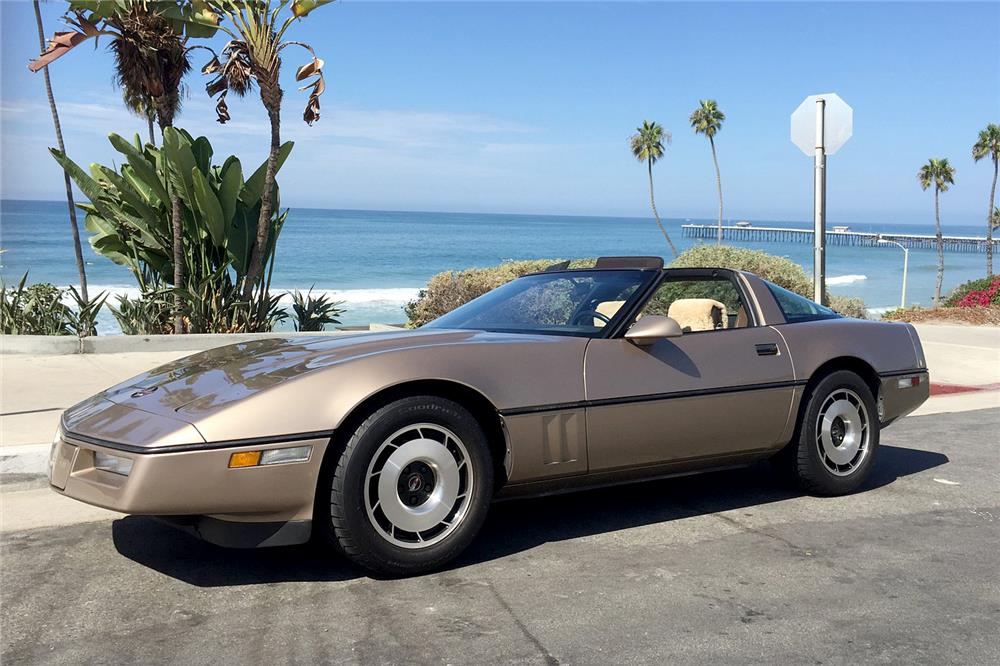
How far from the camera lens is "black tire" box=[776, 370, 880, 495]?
5273mm

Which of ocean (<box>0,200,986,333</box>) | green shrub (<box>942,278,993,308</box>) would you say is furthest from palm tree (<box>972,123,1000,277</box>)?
green shrub (<box>942,278,993,308</box>)

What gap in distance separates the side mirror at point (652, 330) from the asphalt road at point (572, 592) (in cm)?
99

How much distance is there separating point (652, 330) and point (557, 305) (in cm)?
67

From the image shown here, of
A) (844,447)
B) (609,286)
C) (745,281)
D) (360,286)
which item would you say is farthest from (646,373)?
(360,286)

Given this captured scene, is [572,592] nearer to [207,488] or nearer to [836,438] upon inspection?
[207,488]

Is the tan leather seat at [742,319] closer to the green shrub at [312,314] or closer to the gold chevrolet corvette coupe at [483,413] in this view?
the gold chevrolet corvette coupe at [483,413]

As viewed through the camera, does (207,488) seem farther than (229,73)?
No

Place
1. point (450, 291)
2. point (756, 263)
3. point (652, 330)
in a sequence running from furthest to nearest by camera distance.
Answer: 1. point (756, 263)
2. point (450, 291)
3. point (652, 330)

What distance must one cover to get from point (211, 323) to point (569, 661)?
9.21m

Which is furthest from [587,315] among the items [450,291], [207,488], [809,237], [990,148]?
[809,237]

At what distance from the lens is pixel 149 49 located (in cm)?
1120

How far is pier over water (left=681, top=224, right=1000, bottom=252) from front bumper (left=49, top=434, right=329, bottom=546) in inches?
4590

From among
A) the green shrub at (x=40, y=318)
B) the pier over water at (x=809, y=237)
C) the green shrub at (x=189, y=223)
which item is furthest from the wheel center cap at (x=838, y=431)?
the pier over water at (x=809, y=237)

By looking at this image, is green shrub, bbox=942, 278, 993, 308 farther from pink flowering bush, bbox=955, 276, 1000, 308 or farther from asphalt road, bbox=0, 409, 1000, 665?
asphalt road, bbox=0, 409, 1000, 665
